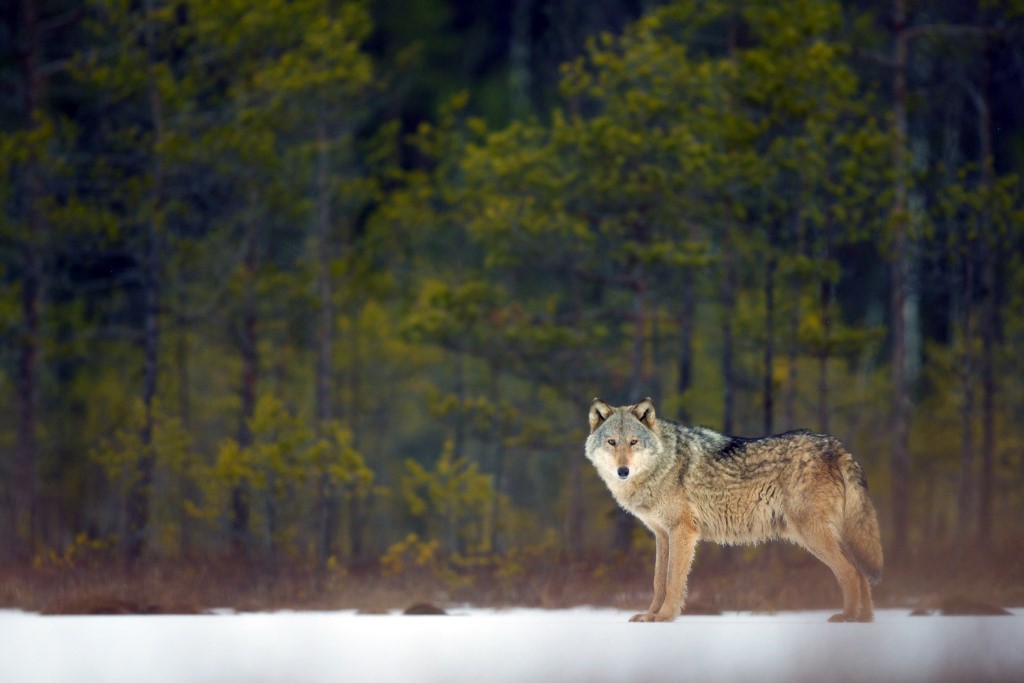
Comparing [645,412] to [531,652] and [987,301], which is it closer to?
[531,652]

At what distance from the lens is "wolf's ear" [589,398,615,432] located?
28.8ft

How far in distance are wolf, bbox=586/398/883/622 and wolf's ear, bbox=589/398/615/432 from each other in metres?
0.01

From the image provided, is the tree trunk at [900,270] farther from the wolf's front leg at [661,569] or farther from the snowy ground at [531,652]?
the wolf's front leg at [661,569]

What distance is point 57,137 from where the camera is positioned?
22.7m

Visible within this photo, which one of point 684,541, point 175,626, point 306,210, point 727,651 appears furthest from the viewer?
point 306,210

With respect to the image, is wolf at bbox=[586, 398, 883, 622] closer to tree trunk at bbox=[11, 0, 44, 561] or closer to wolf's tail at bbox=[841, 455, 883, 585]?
wolf's tail at bbox=[841, 455, 883, 585]

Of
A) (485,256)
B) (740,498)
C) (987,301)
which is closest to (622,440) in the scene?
(740,498)

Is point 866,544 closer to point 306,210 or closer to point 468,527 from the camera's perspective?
point 468,527

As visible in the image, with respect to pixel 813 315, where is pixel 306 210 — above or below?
above

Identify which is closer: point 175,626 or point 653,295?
point 175,626

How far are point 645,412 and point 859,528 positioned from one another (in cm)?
182

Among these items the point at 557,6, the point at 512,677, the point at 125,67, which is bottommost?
the point at 512,677

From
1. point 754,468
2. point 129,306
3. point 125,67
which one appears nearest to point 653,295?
point 125,67

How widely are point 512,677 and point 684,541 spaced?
1.55m
